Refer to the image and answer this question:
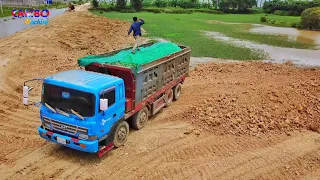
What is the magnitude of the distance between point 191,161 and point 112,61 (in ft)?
13.5

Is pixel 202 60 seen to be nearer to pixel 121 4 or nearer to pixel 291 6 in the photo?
pixel 121 4

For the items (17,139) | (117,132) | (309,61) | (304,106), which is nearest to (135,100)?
(117,132)

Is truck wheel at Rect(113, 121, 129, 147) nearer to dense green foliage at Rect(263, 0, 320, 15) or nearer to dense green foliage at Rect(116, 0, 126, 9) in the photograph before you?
dense green foliage at Rect(116, 0, 126, 9)

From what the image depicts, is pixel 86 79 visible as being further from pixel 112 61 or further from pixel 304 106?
pixel 304 106

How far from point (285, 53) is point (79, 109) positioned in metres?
23.0

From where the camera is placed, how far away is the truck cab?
785 cm

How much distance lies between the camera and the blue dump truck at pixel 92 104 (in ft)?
25.9

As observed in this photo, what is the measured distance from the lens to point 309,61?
929 inches

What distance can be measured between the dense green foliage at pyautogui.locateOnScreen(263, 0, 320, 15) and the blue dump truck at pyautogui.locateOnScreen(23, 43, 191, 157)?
2746 inches

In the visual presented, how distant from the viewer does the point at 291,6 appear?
71.1m

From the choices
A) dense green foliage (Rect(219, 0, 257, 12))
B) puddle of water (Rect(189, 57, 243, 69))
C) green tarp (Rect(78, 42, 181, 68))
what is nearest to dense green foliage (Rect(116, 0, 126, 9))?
dense green foliage (Rect(219, 0, 257, 12))

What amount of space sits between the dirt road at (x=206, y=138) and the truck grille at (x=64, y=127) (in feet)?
3.25

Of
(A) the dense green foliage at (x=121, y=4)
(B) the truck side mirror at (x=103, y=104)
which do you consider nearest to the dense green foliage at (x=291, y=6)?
(A) the dense green foliage at (x=121, y=4)

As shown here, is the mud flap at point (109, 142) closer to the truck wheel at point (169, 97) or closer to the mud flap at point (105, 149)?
the mud flap at point (105, 149)
